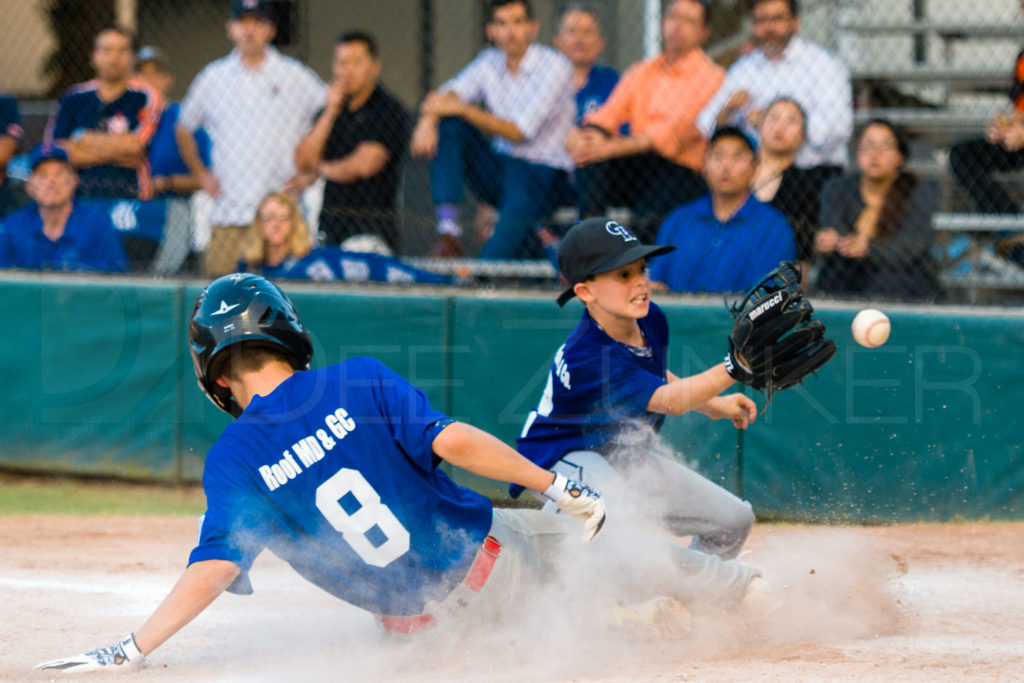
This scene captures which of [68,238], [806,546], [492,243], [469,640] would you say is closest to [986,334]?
[806,546]

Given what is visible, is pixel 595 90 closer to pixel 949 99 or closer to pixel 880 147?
pixel 880 147

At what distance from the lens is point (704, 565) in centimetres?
399

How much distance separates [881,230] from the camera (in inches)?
237

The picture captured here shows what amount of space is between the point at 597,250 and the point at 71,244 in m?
4.47

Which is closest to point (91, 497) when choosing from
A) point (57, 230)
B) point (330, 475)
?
point (57, 230)

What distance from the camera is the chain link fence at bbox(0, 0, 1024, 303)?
611 centimetres

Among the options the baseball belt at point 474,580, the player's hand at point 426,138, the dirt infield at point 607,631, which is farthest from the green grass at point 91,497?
the baseball belt at point 474,580

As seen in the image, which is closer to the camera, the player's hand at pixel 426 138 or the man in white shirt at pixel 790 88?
the man in white shirt at pixel 790 88

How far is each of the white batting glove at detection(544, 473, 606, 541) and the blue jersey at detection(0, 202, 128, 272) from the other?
463cm

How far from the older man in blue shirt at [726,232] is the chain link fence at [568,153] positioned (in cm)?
1

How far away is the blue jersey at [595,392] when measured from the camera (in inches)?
158

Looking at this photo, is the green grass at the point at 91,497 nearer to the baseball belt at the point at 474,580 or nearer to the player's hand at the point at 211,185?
the player's hand at the point at 211,185

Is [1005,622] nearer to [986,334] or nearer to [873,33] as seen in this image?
[986,334]

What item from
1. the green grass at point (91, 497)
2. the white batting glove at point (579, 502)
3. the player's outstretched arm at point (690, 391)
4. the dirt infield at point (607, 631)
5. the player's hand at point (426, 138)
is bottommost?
the green grass at point (91, 497)
